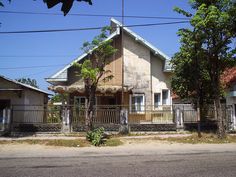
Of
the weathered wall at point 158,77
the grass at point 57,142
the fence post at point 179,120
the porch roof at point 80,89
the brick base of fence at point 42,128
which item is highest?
the weathered wall at point 158,77

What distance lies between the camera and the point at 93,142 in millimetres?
15125

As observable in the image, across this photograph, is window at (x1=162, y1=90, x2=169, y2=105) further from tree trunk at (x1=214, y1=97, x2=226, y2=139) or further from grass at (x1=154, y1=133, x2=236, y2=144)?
tree trunk at (x1=214, y1=97, x2=226, y2=139)

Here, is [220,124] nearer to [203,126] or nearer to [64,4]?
[203,126]

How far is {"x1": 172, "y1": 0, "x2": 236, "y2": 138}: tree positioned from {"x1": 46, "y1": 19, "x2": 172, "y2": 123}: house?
355cm

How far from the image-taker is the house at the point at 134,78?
22219 millimetres

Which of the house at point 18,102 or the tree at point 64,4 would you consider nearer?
the tree at point 64,4

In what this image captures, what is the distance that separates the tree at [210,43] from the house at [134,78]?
11.7 ft

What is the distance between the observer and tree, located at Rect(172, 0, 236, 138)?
15.8 m

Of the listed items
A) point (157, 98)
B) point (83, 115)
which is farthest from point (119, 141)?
point (157, 98)

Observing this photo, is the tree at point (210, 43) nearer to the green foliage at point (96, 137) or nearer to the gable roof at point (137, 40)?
the gable roof at point (137, 40)

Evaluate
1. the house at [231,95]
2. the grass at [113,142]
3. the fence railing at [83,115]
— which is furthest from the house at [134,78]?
the grass at [113,142]

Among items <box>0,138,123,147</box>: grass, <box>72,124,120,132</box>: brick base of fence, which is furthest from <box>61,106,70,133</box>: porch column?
<box>0,138,123,147</box>: grass

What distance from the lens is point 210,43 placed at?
56.0 ft

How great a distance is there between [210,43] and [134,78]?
7.56 meters
